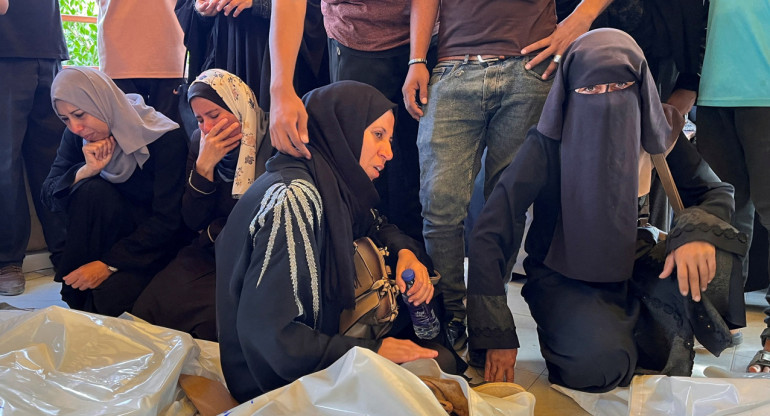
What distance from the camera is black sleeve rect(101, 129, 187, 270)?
80.6 inches

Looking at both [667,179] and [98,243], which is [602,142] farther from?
[98,243]

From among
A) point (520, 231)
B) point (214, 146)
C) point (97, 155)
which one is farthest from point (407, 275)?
point (97, 155)

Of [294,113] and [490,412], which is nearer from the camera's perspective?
[490,412]

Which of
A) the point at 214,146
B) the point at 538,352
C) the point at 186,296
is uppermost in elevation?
the point at 214,146

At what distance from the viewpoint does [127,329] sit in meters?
1.59

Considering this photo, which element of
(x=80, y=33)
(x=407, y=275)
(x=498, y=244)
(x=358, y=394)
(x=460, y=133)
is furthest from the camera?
(x=80, y=33)

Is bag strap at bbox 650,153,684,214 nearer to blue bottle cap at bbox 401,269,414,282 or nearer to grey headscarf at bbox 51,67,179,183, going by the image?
blue bottle cap at bbox 401,269,414,282

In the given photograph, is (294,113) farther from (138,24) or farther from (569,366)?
(138,24)

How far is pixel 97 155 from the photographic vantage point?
210cm

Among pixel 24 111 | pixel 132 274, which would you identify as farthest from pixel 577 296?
pixel 24 111

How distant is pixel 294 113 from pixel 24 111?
5.91 ft

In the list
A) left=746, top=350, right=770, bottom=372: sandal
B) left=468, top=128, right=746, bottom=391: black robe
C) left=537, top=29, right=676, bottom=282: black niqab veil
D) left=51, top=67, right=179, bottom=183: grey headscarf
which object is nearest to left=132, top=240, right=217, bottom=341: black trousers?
left=51, top=67, right=179, bottom=183: grey headscarf

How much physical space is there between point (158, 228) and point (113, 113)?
447 mm

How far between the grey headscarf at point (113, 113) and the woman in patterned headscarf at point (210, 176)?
0.81ft
